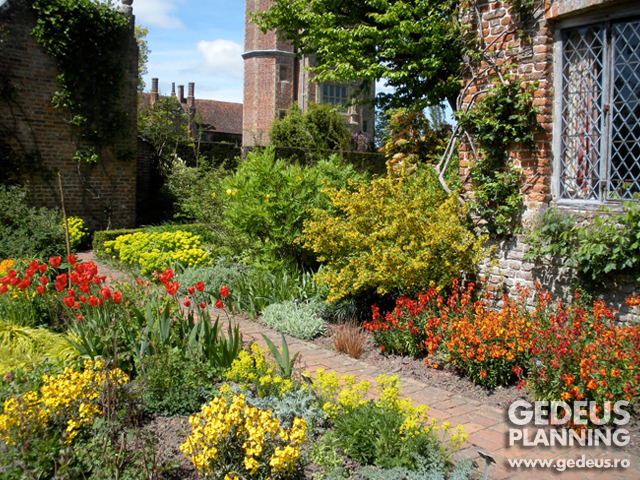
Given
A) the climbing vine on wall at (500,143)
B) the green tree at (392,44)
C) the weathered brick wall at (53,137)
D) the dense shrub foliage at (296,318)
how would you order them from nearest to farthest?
the climbing vine on wall at (500,143), the dense shrub foliage at (296,318), the green tree at (392,44), the weathered brick wall at (53,137)

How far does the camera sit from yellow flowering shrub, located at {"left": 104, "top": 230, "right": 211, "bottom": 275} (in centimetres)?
928

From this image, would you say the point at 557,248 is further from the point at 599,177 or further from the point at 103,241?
the point at 103,241

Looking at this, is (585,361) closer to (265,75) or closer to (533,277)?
(533,277)

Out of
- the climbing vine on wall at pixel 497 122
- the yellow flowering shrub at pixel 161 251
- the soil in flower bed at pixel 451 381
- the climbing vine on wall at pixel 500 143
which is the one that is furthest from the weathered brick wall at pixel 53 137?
the climbing vine on wall at pixel 500 143

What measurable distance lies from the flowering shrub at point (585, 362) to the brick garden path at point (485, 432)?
38cm

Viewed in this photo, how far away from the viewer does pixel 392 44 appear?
9.29m

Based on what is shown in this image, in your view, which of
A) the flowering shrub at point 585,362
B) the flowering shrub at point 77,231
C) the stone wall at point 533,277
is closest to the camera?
the flowering shrub at point 585,362

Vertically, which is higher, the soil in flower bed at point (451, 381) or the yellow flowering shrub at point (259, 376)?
the yellow flowering shrub at point (259, 376)

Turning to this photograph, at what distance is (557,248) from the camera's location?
536 centimetres

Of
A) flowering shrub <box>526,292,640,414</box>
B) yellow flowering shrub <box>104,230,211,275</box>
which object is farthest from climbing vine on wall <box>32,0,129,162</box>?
flowering shrub <box>526,292,640,414</box>

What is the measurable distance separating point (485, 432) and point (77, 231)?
1029 centimetres

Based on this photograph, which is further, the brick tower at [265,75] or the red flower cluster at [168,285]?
the brick tower at [265,75]

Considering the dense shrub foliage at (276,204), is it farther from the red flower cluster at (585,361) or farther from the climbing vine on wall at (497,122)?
the red flower cluster at (585,361)

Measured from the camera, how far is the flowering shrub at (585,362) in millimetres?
3789
